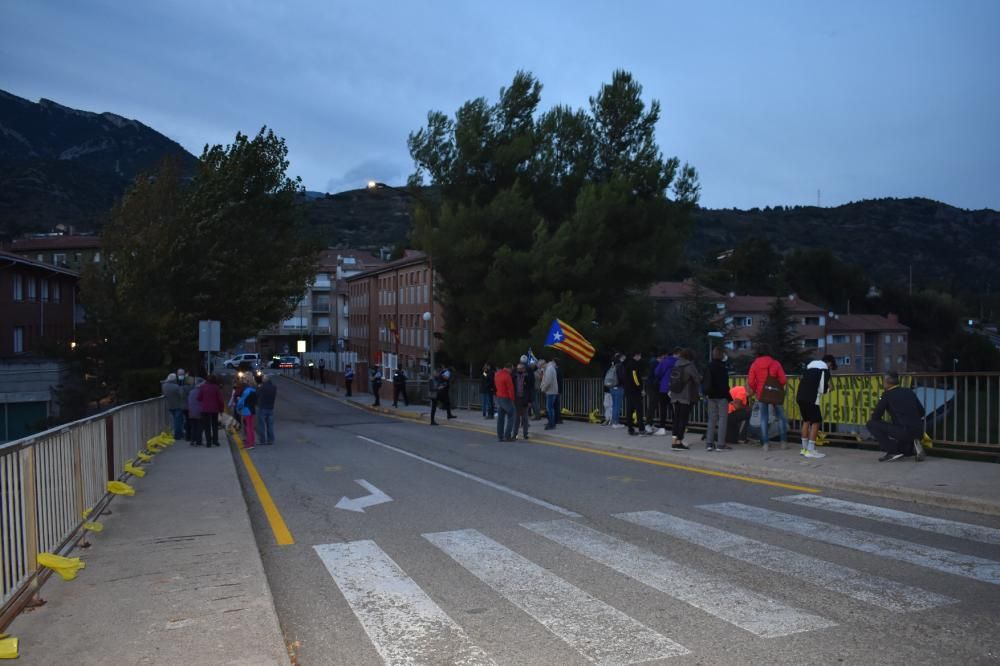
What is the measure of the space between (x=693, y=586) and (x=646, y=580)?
0.36m

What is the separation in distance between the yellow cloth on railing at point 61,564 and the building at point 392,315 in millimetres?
42549

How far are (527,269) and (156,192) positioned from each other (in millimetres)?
15759

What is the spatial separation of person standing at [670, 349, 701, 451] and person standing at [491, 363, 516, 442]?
172 inches

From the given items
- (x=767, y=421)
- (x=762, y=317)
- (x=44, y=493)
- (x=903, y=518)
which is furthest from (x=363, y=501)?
(x=762, y=317)

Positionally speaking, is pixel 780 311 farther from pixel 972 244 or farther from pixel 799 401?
pixel 972 244

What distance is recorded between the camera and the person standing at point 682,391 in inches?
557

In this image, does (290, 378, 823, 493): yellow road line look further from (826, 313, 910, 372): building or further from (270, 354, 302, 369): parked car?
(826, 313, 910, 372): building

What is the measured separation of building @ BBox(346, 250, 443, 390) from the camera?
60625 millimetres

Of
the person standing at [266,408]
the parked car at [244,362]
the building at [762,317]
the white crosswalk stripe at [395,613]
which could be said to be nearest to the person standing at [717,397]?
the white crosswalk stripe at [395,613]

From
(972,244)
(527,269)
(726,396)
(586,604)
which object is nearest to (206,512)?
(586,604)

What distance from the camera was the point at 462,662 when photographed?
15.1 feet

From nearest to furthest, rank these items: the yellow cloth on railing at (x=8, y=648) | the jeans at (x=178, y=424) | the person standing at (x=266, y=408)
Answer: the yellow cloth on railing at (x=8, y=648), the person standing at (x=266, y=408), the jeans at (x=178, y=424)

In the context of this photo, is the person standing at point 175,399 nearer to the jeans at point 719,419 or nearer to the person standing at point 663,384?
the person standing at point 663,384

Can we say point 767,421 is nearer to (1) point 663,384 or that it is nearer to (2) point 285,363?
(1) point 663,384
